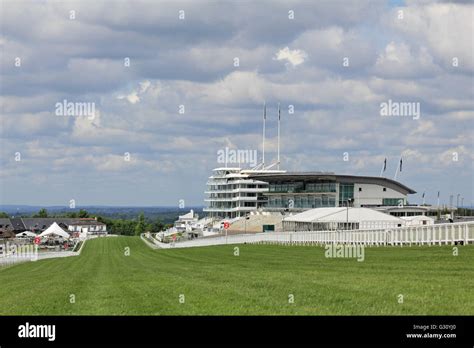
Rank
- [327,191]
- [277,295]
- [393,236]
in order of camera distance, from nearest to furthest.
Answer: [277,295]
[393,236]
[327,191]

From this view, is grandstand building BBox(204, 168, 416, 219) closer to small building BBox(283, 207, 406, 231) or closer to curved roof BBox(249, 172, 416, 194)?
curved roof BBox(249, 172, 416, 194)

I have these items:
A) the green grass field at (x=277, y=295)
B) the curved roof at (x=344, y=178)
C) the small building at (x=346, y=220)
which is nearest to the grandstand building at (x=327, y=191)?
the curved roof at (x=344, y=178)

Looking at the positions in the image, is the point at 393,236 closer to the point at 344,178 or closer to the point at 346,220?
the point at 346,220

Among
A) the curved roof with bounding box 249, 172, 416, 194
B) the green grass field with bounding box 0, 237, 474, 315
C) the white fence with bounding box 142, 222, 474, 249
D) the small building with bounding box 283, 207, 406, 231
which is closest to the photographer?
the green grass field with bounding box 0, 237, 474, 315

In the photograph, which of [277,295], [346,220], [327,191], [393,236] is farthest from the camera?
[327,191]

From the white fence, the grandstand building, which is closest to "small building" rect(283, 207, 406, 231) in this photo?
the white fence

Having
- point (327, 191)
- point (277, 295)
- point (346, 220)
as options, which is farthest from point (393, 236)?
point (327, 191)

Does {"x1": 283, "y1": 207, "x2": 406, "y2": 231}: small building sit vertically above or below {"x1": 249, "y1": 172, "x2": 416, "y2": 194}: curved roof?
below

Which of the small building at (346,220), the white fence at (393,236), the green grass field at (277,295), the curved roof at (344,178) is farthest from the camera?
the curved roof at (344,178)

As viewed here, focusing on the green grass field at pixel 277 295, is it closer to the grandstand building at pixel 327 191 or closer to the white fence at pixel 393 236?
the white fence at pixel 393 236

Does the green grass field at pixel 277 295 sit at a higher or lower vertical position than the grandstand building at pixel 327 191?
lower

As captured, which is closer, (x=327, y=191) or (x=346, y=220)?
(x=346, y=220)
